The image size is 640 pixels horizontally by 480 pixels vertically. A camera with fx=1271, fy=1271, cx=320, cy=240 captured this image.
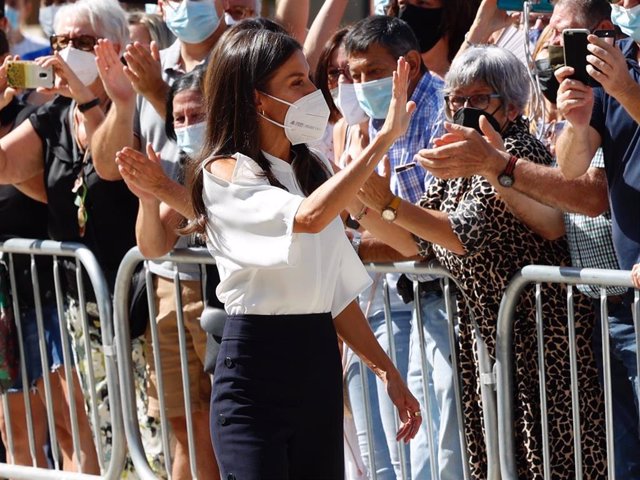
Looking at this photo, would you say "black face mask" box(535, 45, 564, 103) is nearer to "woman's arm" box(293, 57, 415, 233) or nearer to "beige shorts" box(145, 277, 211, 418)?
"woman's arm" box(293, 57, 415, 233)

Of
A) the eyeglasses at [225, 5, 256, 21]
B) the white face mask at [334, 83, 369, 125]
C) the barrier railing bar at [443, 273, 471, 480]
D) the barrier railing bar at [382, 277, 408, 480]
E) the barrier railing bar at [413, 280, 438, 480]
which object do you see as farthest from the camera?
the eyeglasses at [225, 5, 256, 21]

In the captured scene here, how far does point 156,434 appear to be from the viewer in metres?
5.90

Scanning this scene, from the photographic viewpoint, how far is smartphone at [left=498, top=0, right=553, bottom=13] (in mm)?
5336

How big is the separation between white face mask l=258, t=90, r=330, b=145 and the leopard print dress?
870 millimetres

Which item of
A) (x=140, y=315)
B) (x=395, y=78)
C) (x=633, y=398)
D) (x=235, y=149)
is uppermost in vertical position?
(x=395, y=78)

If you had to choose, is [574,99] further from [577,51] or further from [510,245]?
[510,245]

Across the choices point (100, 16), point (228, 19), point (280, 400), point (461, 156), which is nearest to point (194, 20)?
Result: point (228, 19)

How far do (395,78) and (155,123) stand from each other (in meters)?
2.30

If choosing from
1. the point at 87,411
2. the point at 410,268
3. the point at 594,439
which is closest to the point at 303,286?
the point at 410,268

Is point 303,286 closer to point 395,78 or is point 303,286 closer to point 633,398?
point 395,78

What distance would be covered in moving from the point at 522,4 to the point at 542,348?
1.64 metres

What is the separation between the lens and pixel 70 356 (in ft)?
20.2

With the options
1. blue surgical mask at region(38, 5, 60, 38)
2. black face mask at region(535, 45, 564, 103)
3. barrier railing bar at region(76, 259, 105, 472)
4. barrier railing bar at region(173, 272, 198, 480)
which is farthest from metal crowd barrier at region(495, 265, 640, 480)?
blue surgical mask at region(38, 5, 60, 38)

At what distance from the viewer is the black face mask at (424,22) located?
575 centimetres
